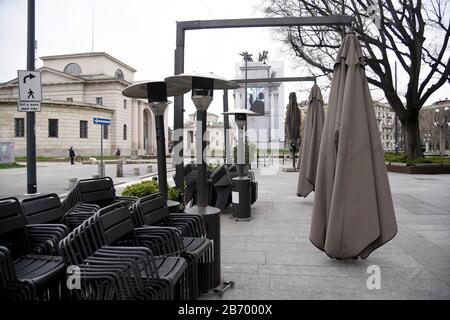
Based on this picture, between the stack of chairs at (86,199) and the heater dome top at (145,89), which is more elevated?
the heater dome top at (145,89)

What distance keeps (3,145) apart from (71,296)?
3041 cm

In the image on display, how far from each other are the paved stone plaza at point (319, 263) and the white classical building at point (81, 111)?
42697 mm

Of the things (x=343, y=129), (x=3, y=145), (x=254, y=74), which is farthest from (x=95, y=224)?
(x=254, y=74)

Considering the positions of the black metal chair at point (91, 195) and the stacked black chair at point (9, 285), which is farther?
the black metal chair at point (91, 195)

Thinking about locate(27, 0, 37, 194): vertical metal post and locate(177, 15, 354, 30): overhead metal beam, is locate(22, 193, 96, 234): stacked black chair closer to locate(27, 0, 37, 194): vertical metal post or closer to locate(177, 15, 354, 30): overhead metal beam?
locate(177, 15, 354, 30): overhead metal beam

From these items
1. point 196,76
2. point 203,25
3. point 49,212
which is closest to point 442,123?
point 203,25

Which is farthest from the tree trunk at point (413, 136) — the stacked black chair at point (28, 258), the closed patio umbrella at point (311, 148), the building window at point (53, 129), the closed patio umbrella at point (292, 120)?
the building window at point (53, 129)

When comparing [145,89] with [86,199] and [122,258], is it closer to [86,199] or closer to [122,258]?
[86,199]

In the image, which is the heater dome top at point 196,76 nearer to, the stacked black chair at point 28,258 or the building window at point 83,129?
the stacked black chair at point 28,258

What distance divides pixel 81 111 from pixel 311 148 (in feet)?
152

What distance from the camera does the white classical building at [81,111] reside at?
46.7m

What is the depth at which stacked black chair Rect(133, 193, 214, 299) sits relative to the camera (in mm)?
3479

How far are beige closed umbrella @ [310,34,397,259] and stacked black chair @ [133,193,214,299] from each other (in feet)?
5.10

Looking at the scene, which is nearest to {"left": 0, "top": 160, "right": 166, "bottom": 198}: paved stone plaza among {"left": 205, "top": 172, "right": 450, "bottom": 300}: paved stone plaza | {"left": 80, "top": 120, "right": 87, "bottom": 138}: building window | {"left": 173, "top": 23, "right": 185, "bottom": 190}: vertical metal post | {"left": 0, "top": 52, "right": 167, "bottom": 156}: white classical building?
{"left": 173, "top": 23, "right": 185, "bottom": 190}: vertical metal post
